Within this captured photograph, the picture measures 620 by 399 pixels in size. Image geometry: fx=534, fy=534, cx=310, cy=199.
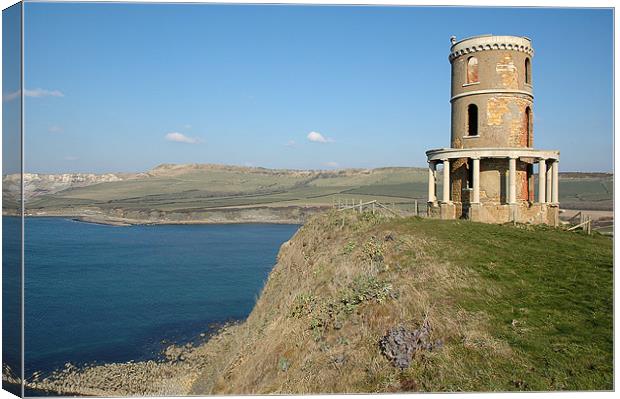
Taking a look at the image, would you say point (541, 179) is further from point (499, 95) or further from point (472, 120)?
point (499, 95)

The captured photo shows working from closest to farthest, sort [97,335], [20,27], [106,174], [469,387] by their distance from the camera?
[469,387] < [20,27] < [97,335] < [106,174]

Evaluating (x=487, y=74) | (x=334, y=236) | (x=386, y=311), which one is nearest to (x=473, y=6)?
(x=386, y=311)

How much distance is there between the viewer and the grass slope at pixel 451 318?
892cm

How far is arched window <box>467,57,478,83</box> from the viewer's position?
21359 millimetres

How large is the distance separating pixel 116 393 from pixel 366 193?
103114mm

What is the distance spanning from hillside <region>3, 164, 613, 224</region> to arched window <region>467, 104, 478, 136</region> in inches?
2090

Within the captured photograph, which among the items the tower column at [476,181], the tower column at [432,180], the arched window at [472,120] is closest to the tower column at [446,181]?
the tower column at [432,180]

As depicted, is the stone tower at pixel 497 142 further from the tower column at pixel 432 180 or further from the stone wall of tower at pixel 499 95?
the tower column at pixel 432 180

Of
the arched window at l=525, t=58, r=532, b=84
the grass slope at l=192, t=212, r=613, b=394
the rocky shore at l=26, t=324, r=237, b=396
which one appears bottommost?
the rocky shore at l=26, t=324, r=237, b=396

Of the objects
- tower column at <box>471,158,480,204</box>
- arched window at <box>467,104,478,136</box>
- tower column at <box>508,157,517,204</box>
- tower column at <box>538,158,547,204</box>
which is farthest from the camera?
arched window at <box>467,104,478,136</box>

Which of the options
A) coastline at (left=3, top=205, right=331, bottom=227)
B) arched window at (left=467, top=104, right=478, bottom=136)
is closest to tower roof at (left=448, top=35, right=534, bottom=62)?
arched window at (left=467, top=104, right=478, bottom=136)

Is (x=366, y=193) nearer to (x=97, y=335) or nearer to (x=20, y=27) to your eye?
(x=97, y=335)

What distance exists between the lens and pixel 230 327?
30.7 meters

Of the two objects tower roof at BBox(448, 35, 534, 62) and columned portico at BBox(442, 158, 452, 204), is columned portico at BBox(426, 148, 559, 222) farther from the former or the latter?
tower roof at BBox(448, 35, 534, 62)
